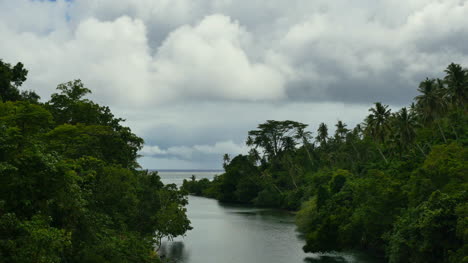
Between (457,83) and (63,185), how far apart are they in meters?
64.1

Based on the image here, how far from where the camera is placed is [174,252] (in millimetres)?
50906

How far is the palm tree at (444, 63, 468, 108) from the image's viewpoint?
66.0 metres

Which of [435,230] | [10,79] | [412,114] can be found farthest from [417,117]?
[10,79]

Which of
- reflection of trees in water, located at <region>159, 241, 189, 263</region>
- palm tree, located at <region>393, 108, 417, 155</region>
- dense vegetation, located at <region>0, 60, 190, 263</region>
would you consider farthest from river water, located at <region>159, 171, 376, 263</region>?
palm tree, located at <region>393, 108, 417, 155</region>

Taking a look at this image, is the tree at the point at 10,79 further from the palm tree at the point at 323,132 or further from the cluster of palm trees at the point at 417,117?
the palm tree at the point at 323,132

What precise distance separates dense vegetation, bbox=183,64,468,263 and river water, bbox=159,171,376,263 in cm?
256

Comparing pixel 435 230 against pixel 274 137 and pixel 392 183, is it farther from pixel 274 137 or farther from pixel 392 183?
pixel 274 137

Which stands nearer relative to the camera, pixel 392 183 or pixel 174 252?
pixel 392 183

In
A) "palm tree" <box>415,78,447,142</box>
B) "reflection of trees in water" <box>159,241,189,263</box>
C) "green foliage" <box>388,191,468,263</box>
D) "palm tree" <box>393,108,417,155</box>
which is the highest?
"palm tree" <box>415,78,447,142</box>

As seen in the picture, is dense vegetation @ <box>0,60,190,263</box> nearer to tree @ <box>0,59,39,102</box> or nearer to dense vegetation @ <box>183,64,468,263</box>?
tree @ <box>0,59,39,102</box>

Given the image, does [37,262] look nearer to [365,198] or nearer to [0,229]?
[0,229]

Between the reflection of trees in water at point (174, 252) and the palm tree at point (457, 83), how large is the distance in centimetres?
4608

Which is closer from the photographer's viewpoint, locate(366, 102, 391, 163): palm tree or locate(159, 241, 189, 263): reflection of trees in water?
locate(159, 241, 189, 263): reflection of trees in water

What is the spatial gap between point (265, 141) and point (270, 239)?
199ft
